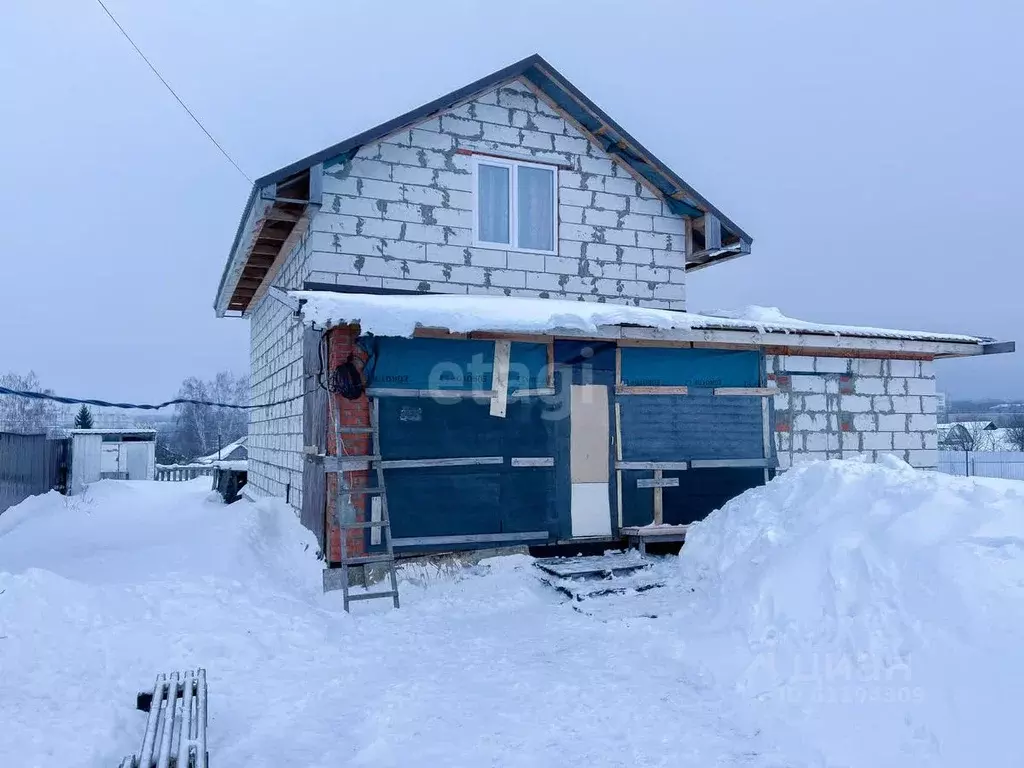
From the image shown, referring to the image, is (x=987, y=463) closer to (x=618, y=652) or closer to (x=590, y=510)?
(x=590, y=510)

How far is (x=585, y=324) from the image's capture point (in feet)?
28.3

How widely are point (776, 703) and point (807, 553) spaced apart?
161 centimetres

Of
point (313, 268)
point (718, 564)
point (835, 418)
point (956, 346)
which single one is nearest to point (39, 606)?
point (313, 268)

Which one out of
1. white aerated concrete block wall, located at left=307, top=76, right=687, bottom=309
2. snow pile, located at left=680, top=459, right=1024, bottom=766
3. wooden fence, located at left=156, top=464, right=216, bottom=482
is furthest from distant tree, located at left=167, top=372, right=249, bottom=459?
snow pile, located at left=680, top=459, right=1024, bottom=766

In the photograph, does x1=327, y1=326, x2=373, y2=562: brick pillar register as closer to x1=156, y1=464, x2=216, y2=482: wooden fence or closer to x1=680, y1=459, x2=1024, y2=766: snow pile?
x1=680, y1=459, x2=1024, y2=766: snow pile

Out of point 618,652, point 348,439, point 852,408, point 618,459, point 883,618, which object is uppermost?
point 852,408

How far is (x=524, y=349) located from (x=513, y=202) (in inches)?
114

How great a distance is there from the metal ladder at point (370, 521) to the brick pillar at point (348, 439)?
7 centimetres

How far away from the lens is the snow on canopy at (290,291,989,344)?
25.3 ft

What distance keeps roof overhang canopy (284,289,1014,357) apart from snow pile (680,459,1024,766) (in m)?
2.73

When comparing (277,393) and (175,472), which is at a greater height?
(277,393)

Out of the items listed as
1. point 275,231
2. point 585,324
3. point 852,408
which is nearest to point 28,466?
point 275,231

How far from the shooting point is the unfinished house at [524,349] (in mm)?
8539

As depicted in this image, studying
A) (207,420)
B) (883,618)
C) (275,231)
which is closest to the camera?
(883,618)
